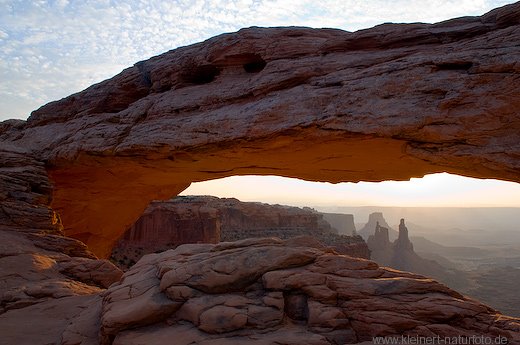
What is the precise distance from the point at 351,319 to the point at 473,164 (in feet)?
18.5

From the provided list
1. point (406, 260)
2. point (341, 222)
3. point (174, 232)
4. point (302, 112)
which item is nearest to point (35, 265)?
point (302, 112)

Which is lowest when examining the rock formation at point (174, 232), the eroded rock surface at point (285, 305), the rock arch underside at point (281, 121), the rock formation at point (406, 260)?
the rock formation at point (406, 260)

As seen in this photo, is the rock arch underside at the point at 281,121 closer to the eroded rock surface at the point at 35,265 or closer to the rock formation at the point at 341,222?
the eroded rock surface at the point at 35,265

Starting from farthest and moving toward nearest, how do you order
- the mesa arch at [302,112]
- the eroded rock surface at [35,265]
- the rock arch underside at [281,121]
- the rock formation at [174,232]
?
1. the rock formation at [174,232]
2. the mesa arch at [302,112]
3. the rock arch underside at [281,121]
4. the eroded rock surface at [35,265]

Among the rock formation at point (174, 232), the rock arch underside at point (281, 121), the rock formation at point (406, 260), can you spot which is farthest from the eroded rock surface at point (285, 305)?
the rock formation at point (406, 260)

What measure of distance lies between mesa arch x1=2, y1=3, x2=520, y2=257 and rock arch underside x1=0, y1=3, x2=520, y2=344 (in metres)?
0.04

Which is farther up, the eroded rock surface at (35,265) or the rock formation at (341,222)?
the eroded rock surface at (35,265)

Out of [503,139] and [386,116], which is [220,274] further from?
[503,139]

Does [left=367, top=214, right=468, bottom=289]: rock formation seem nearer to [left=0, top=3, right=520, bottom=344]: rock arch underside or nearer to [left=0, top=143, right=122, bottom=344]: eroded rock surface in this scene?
[left=0, top=3, right=520, bottom=344]: rock arch underside

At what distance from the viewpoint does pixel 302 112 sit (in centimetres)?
1051

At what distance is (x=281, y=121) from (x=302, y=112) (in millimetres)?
690

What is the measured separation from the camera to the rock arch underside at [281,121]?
866cm

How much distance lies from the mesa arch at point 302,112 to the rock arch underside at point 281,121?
42 mm

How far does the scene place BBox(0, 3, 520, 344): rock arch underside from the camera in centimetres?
866
